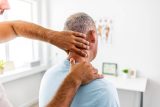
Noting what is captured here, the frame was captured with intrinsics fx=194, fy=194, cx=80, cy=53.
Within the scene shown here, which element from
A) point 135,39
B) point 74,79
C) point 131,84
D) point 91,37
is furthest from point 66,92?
point 135,39

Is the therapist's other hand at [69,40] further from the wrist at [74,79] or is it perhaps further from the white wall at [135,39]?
the white wall at [135,39]

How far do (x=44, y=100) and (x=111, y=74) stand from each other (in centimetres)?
235

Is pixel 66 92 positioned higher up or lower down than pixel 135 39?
lower down

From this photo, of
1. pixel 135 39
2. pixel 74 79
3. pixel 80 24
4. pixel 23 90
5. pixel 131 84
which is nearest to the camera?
pixel 74 79

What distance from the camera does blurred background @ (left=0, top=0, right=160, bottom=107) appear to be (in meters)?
3.06

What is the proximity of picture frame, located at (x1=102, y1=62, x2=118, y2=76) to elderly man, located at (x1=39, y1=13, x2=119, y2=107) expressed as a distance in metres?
2.30

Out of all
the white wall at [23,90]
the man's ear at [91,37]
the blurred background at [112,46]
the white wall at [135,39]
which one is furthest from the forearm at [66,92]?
the white wall at [135,39]

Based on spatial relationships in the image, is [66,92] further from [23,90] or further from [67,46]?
[23,90]

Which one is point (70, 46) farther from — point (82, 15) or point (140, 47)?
point (140, 47)

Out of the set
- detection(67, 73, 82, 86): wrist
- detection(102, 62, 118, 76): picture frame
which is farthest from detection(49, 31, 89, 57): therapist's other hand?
detection(102, 62, 118, 76): picture frame

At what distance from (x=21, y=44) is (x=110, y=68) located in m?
1.67

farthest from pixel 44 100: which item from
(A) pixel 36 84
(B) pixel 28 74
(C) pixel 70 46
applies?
(A) pixel 36 84

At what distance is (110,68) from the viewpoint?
11.0 ft

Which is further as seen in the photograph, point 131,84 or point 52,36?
point 131,84
